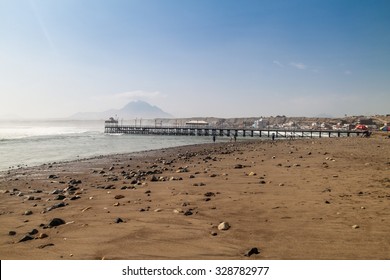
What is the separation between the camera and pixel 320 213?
6895mm

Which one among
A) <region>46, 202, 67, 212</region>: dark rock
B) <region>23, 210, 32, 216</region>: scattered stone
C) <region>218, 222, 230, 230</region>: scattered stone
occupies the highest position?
<region>218, 222, 230, 230</region>: scattered stone

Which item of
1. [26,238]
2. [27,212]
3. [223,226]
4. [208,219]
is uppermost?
[223,226]

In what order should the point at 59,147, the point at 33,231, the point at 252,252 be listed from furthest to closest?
the point at 59,147
the point at 33,231
the point at 252,252

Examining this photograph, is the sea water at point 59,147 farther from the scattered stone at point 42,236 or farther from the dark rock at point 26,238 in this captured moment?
the scattered stone at point 42,236

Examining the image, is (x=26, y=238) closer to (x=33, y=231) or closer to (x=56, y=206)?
(x=33, y=231)

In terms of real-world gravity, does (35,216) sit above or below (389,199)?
below

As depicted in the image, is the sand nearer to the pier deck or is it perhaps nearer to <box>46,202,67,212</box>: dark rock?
<box>46,202,67,212</box>: dark rock

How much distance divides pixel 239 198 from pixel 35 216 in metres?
5.79

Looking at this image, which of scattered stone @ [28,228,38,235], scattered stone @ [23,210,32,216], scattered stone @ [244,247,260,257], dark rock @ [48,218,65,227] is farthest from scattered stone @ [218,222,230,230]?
scattered stone @ [23,210,32,216]

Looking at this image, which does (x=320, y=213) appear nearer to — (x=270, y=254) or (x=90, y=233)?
(x=270, y=254)

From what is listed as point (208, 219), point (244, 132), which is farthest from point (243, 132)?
point (208, 219)

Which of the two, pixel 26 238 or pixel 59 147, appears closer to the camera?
pixel 26 238

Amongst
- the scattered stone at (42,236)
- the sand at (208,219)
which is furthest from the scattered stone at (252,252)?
the scattered stone at (42,236)
